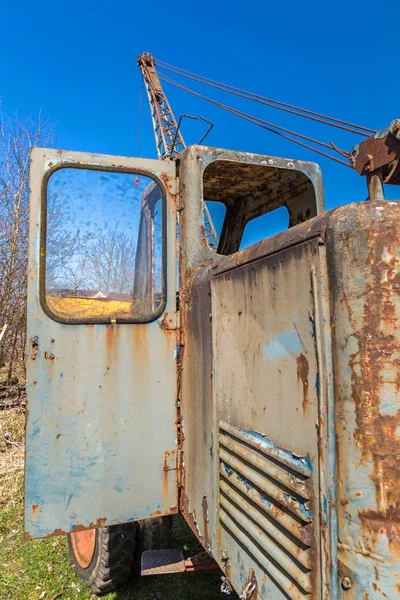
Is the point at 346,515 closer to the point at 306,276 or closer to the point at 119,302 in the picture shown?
the point at 306,276

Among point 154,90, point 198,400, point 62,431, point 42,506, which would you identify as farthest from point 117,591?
point 154,90

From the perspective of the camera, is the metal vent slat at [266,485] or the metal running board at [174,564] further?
the metal running board at [174,564]

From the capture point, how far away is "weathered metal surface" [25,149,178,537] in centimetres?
182

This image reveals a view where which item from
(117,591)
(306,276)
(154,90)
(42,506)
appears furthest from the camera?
(154,90)

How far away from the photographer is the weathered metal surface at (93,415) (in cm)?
182

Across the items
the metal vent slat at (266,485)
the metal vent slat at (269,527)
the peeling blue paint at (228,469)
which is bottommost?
the metal vent slat at (269,527)

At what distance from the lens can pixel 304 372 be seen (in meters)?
1.08

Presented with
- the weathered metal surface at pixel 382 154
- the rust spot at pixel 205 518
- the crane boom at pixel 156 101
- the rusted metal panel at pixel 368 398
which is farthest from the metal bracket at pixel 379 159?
the crane boom at pixel 156 101

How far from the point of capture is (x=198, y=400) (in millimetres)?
1843

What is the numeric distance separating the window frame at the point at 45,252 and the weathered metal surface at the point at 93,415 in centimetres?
1

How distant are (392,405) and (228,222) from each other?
2401mm

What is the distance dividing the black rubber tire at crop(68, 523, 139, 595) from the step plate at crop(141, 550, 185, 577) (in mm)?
582

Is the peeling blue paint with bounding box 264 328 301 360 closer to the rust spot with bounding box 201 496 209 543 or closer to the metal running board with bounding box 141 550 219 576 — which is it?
the rust spot with bounding box 201 496 209 543

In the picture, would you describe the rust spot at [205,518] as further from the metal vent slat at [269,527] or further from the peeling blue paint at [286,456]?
the peeling blue paint at [286,456]
